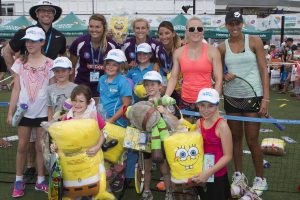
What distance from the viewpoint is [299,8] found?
2114 inches

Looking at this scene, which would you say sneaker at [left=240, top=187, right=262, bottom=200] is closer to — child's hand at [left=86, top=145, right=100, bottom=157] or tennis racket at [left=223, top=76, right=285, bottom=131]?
tennis racket at [left=223, top=76, right=285, bottom=131]

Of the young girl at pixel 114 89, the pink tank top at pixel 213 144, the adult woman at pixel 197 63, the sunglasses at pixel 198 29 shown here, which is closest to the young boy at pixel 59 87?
the young girl at pixel 114 89

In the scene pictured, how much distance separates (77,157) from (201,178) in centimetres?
111

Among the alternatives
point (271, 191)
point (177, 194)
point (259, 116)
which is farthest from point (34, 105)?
point (271, 191)

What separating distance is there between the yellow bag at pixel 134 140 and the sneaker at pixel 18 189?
159 cm

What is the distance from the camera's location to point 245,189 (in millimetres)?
4199

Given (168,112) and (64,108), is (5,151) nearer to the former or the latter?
(64,108)

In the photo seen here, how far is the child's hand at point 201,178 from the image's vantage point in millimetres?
3281

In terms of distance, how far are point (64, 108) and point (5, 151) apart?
277 centimetres

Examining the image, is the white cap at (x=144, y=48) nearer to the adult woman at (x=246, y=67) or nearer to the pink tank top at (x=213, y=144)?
the adult woman at (x=246, y=67)

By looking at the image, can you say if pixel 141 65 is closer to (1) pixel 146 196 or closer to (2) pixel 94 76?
(2) pixel 94 76

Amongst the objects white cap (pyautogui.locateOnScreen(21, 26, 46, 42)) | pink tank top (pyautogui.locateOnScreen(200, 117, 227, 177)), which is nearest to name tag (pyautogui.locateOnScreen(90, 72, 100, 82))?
white cap (pyautogui.locateOnScreen(21, 26, 46, 42))

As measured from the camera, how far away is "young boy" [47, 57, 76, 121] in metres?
4.11

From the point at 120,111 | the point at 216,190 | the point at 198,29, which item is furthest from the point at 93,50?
the point at 216,190
